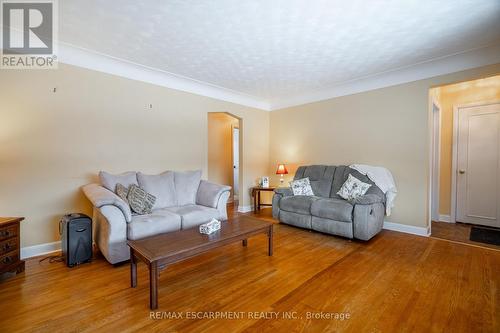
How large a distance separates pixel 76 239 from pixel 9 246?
53 centimetres

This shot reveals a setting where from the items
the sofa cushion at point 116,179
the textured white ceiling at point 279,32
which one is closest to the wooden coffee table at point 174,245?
the sofa cushion at point 116,179

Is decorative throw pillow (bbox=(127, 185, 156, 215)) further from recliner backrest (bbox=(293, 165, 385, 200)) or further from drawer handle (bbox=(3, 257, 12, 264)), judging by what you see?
recliner backrest (bbox=(293, 165, 385, 200))

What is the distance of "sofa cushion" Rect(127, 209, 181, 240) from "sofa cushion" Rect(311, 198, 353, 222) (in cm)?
204

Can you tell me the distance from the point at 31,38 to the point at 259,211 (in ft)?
14.6

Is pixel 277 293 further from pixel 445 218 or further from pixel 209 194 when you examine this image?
pixel 445 218

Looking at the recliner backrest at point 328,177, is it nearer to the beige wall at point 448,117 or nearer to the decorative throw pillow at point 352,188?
the decorative throw pillow at point 352,188

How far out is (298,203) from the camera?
3.83m

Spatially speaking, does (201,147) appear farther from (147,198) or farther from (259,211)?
(259,211)

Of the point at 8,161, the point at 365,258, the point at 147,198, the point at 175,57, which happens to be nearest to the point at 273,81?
the point at 175,57

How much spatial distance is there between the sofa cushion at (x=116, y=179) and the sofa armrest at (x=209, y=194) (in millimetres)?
935

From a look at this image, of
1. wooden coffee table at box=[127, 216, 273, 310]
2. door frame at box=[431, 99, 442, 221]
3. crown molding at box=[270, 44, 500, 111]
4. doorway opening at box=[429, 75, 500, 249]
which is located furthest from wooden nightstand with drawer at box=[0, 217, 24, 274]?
door frame at box=[431, 99, 442, 221]

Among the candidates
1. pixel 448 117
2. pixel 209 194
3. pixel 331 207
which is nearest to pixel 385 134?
pixel 448 117

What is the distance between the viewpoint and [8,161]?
2605 millimetres

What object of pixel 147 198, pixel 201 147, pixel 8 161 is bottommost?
pixel 147 198
